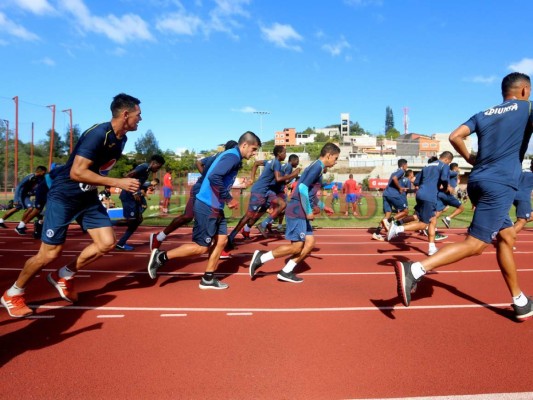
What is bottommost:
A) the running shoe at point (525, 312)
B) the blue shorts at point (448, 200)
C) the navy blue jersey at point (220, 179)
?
the running shoe at point (525, 312)

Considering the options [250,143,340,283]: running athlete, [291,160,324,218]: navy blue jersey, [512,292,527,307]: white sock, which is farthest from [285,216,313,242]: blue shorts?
[512,292,527,307]: white sock

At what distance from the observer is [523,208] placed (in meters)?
8.20

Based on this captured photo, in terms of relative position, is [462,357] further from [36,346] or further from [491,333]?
[36,346]

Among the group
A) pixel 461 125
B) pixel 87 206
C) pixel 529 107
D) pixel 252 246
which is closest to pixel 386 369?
pixel 461 125

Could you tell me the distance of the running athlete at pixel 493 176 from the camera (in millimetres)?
3680

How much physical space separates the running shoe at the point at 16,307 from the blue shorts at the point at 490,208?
4.48 meters

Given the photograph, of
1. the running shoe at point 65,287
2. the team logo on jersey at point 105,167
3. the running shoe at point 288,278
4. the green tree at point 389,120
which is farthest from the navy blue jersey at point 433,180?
the green tree at point 389,120

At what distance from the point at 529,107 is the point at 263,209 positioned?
20.2ft

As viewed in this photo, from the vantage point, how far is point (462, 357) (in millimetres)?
3072

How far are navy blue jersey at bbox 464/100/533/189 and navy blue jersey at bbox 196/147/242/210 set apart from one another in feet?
8.88

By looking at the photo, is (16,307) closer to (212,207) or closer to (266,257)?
(212,207)

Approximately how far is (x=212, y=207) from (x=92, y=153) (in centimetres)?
167

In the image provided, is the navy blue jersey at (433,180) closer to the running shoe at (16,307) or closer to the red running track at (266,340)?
the red running track at (266,340)

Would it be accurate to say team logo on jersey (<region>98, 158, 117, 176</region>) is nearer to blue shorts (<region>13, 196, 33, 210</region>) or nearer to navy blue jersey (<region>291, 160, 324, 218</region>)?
navy blue jersey (<region>291, 160, 324, 218</region>)
